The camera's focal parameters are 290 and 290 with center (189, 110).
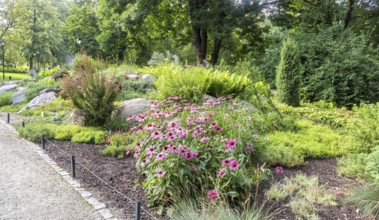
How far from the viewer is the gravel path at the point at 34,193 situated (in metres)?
2.98

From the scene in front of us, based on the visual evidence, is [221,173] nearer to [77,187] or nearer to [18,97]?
[77,187]

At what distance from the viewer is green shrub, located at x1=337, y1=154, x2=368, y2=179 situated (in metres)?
3.50

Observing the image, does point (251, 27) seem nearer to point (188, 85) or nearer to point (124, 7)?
point (124, 7)

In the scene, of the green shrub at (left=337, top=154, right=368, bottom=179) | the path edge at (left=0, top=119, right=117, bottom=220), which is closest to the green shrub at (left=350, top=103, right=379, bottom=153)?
the green shrub at (left=337, top=154, right=368, bottom=179)

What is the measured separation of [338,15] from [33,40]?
2307cm

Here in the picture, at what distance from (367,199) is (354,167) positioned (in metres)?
0.75

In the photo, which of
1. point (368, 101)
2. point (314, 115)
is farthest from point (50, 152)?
point (368, 101)

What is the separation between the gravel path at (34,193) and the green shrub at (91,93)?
63.7 inches

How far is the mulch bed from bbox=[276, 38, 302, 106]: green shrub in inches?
148

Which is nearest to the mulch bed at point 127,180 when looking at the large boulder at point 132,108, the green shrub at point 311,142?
the green shrub at point 311,142

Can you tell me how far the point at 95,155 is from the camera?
4.82 m

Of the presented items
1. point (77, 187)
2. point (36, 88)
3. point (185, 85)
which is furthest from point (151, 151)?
point (36, 88)

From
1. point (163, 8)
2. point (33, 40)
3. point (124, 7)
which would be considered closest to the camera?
point (124, 7)

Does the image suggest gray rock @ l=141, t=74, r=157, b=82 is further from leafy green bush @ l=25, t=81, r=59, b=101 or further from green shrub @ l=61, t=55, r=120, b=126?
leafy green bush @ l=25, t=81, r=59, b=101
